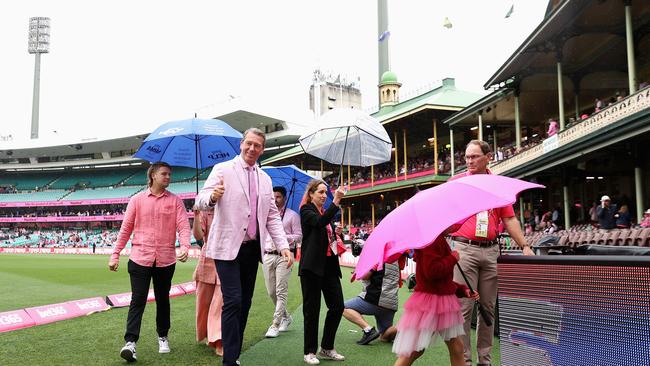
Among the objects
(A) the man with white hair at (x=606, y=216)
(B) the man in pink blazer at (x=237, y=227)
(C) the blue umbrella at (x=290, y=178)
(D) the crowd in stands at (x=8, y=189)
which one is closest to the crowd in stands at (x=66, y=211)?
(D) the crowd in stands at (x=8, y=189)

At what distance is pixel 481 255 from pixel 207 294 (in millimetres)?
2922

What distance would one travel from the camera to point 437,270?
3.41 meters

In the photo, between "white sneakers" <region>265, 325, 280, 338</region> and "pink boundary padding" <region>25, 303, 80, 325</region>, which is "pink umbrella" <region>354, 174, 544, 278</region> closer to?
"white sneakers" <region>265, 325, 280, 338</region>

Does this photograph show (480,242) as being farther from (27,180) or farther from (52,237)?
(27,180)

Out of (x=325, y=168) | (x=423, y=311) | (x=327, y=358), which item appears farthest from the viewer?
(x=325, y=168)

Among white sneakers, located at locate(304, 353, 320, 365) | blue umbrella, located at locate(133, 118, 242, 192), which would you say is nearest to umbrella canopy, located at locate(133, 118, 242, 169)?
blue umbrella, located at locate(133, 118, 242, 192)

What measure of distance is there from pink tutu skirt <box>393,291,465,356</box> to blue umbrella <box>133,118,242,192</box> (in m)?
3.13

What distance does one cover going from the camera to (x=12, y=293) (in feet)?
38.3

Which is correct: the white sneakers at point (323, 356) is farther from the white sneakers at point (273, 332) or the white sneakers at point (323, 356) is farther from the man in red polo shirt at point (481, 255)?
the man in red polo shirt at point (481, 255)

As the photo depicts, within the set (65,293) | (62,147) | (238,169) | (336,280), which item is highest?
(62,147)

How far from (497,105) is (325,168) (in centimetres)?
2521

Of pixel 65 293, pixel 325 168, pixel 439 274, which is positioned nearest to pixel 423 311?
pixel 439 274

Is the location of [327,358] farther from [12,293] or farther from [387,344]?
[12,293]

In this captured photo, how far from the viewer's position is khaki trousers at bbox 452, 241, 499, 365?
4.10 meters
